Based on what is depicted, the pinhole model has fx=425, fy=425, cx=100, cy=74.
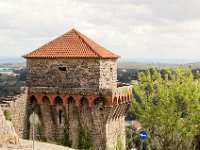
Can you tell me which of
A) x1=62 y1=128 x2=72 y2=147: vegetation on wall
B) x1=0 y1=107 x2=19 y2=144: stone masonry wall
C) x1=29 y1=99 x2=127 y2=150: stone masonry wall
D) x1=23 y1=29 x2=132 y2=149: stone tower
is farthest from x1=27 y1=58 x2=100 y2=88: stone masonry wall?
x1=0 y1=107 x2=19 y2=144: stone masonry wall

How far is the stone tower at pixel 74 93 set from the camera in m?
27.1

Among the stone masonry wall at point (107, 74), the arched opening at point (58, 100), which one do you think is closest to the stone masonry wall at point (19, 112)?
the arched opening at point (58, 100)

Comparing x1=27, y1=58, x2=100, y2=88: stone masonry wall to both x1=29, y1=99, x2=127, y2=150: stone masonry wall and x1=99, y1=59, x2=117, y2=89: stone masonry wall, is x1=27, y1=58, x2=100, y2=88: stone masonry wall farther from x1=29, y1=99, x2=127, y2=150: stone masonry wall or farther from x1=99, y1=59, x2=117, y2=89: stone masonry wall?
x1=29, y1=99, x2=127, y2=150: stone masonry wall

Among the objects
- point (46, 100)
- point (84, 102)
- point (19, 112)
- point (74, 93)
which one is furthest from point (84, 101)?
point (19, 112)

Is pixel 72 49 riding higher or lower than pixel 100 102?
higher

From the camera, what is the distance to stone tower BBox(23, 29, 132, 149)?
27.1 meters

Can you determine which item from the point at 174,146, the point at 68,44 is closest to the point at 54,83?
the point at 68,44

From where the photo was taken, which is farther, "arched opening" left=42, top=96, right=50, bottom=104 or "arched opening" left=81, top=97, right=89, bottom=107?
"arched opening" left=42, top=96, right=50, bottom=104

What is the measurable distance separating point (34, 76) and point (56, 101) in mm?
2257

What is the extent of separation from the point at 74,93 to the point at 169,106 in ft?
22.1

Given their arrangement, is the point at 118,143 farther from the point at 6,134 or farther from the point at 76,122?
the point at 6,134

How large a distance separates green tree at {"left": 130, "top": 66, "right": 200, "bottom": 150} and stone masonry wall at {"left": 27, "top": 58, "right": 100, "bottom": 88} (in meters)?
4.60

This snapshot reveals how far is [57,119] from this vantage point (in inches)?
Answer: 1093

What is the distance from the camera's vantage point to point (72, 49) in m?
28.3
